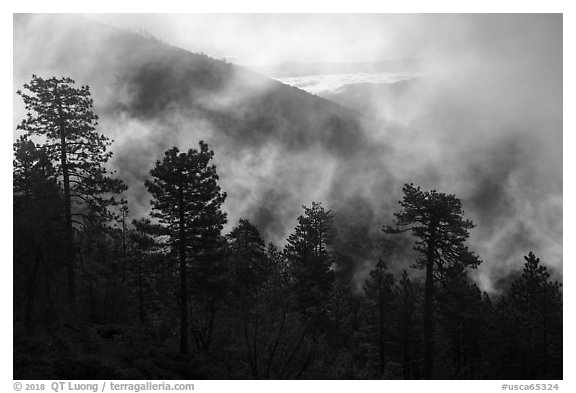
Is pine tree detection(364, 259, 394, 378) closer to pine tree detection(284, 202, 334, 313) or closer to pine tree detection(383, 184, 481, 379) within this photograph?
pine tree detection(284, 202, 334, 313)

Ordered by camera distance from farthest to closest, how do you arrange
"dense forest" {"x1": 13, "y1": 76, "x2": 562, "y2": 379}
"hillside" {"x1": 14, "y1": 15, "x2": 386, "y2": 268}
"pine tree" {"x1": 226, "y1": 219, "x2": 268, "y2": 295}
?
"hillside" {"x1": 14, "y1": 15, "x2": 386, "y2": 268} < "pine tree" {"x1": 226, "y1": 219, "x2": 268, "y2": 295} < "dense forest" {"x1": 13, "y1": 76, "x2": 562, "y2": 379}

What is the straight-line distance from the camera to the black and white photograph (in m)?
18.6

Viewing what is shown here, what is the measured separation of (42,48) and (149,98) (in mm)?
32362

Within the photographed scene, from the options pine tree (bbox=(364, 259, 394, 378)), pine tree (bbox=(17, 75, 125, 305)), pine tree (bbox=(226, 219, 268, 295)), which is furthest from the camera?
pine tree (bbox=(364, 259, 394, 378))

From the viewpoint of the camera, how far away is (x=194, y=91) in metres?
118

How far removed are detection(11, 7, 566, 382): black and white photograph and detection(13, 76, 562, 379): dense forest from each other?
0.13m

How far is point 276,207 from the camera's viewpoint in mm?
96562

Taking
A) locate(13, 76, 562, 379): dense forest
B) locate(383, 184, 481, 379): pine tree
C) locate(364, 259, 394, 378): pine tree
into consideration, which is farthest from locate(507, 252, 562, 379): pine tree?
locate(383, 184, 481, 379): pine tree

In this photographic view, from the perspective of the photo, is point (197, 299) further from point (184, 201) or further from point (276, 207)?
point (276, 207)

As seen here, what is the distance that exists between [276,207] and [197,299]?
74.9 meters

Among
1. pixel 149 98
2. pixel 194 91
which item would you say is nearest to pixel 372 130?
pixel 194 91

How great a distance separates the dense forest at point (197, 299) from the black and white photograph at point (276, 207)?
0.42ft

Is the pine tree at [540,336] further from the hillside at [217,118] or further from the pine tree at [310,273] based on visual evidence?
the hillside at [217,118]

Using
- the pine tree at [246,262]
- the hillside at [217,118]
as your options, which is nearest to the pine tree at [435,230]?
the pine tree at [246,262]
